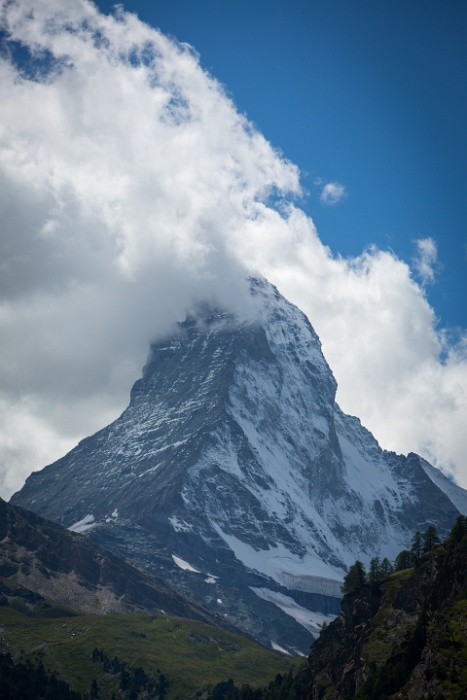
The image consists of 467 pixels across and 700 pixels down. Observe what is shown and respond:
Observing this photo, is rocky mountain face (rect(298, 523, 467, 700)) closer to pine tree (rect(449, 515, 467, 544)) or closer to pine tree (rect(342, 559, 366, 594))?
pine tree (rect(449, 515, 467, 544))

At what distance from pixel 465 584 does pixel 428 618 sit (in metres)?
8.15

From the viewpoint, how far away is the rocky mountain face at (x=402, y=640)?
142125 mm

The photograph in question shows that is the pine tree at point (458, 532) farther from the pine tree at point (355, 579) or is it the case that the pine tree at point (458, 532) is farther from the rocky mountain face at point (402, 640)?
the pine tree at point (355, 579)

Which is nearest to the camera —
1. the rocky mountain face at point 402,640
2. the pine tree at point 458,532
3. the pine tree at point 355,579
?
the rocky mountain face at point 402,640

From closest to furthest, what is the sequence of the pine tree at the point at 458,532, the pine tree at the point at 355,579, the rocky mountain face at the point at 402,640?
the rocky mountain face at the point at 402,640 < the pine tree at the point at 458,532 < the pine tree at the point at 355,579

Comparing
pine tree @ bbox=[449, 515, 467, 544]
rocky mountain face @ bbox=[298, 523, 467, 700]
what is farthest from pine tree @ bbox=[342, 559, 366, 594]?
pine tree @ bbox=[449, 515, 467, 544]

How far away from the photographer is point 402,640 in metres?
161

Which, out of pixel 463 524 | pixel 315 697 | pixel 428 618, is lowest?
pixel 315 697

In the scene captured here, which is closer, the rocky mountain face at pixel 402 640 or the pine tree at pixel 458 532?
the rocky mountain face at pixel 402 640

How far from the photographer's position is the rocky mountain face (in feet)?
466

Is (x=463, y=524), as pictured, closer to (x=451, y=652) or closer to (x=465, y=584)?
(x=465, y=584)

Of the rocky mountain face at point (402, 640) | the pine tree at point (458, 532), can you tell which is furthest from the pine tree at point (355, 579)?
the pine tree at point (458, 532)

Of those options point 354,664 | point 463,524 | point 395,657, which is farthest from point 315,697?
point 463,524

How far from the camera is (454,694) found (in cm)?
13288
